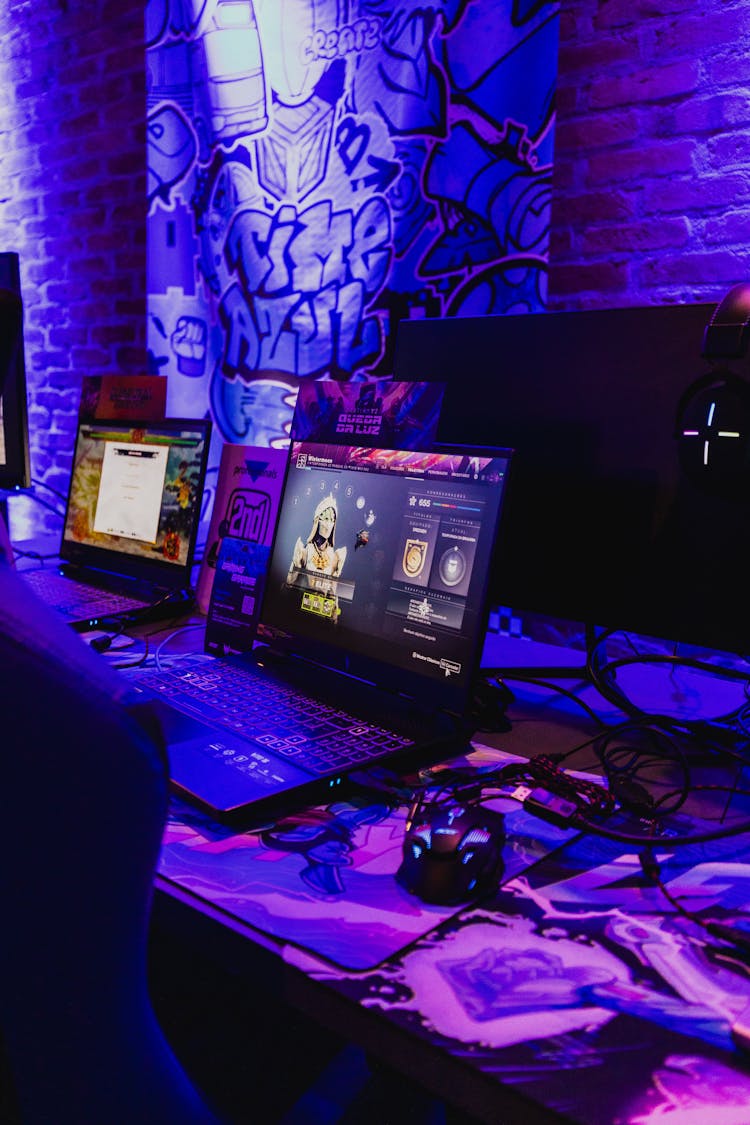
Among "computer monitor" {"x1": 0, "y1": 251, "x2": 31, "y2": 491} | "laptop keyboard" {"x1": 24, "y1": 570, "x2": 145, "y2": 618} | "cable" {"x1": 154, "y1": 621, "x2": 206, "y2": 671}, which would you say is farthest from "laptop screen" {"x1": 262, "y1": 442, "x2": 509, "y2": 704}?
"computer monitor" {"x1": 0, "y1": 251, "x2": 31, "y2": 491}

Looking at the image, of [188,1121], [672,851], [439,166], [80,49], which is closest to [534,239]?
[439,166]

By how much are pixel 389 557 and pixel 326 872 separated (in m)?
0.44

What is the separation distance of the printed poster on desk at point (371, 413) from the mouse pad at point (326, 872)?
0.47 meters

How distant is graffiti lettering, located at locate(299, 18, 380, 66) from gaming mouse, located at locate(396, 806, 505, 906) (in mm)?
1980

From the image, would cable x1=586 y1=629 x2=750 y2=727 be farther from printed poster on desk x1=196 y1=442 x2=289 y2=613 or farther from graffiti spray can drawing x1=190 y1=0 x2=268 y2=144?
graffiti spray can drawing x1=190 y1=0 x2=268 y2=144

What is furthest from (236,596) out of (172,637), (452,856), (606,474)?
(452,856)

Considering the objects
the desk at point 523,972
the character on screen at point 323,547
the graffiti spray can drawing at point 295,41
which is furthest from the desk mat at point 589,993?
the graffiti spray can drawing at point 295,41

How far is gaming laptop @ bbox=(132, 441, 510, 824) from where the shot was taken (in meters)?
0.87

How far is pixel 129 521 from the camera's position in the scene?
1.64 metres

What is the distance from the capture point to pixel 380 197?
2078 mm

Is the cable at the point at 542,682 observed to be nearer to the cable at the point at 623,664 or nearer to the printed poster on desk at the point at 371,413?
the cable at the point at 623,664

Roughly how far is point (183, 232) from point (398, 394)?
174 centimetres

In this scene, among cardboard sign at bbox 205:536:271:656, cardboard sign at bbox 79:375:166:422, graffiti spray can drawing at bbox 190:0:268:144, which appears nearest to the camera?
cardboard sign at bbox 205:536:271:656

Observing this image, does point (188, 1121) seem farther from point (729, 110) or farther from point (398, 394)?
point (729, 110)
